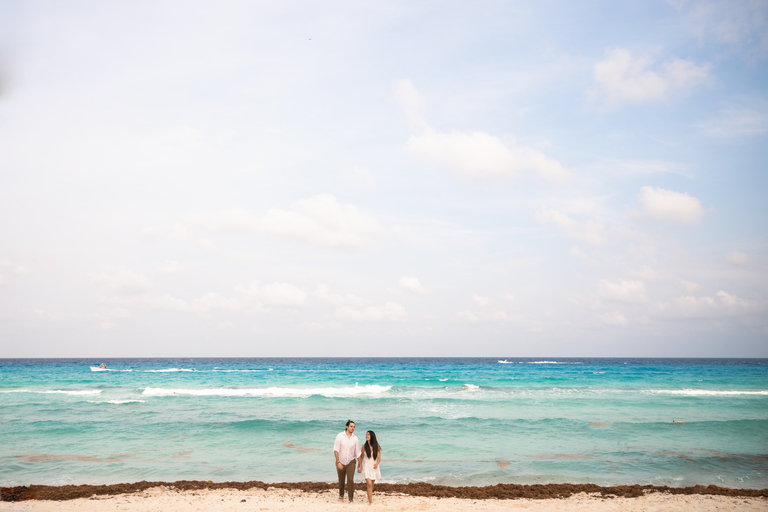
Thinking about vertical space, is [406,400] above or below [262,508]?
below

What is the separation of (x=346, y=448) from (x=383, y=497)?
5.11 ft

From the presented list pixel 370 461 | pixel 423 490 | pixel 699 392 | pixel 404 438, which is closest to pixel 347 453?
pixel 370 461

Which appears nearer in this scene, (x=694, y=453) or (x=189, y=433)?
(x=694, y=453)

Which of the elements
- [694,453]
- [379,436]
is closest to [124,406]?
[379,436]

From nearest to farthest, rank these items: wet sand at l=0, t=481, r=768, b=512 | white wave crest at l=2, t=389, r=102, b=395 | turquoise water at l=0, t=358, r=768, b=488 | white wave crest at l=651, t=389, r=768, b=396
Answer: wet sand at l=0, t=481, r=768, b=512 < turquoise water at l=0, t=358, r=768, b=488 < white wave crest at l=651, t=389, r=768, b=396 < white wave crest at l=2, t=389, r=102, b=395

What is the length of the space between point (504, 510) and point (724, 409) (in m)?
20.0

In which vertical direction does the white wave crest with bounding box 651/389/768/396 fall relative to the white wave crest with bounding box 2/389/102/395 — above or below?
above

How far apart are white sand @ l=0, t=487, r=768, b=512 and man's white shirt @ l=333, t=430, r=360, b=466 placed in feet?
2.85

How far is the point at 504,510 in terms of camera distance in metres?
8.61

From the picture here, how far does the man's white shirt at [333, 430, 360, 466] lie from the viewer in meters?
8.93

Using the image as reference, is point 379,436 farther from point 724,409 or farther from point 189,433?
point 724,409

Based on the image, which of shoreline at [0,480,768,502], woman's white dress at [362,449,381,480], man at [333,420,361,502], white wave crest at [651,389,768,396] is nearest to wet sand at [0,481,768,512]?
shoreline at [0,480,768,502]

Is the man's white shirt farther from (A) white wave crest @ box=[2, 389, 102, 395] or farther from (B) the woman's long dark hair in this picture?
(A) white wave crest @ box=[2, 389, 102, 395]

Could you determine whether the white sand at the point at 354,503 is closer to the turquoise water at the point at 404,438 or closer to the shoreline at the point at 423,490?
the shoreline at the point at 423,490
